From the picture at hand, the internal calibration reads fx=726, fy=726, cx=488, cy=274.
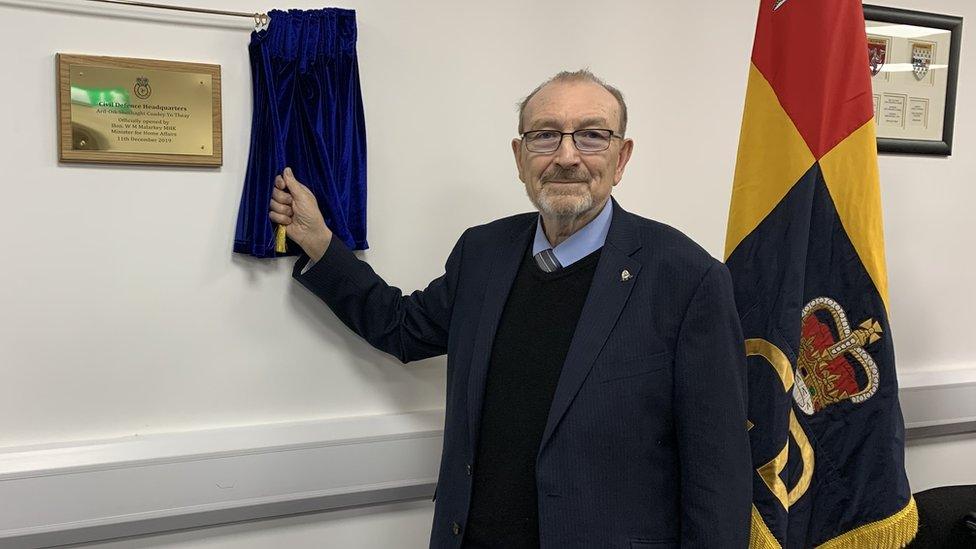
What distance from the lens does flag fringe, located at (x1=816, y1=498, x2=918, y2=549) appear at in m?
1.51

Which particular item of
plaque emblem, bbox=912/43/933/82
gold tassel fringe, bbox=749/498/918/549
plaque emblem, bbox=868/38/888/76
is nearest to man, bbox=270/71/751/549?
gold tassel fringe, bbox=749/498/918/549

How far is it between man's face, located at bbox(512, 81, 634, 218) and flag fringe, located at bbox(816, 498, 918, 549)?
926 mm

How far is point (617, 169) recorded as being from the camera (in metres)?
1.32

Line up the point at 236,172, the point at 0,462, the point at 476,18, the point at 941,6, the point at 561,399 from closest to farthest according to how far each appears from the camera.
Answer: the point at 561,399 → the point at 0,462 → the point at 236,172 → the point at 476,18 → the point at 941,6

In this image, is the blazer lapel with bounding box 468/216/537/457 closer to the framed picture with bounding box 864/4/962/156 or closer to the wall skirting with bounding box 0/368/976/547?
the wall skirting with bounding box 0/368/976/547

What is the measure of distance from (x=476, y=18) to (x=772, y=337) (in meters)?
0.92

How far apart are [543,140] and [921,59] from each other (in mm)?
1356

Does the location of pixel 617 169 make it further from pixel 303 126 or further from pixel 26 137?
pixel 26 137

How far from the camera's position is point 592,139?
4.16 feet

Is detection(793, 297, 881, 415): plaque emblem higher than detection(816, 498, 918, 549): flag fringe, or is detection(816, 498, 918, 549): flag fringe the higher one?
detection(793, 297, 881, 415): plaque emblem

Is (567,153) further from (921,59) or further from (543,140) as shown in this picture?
(921,59)

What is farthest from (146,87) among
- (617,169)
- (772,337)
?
(772,337)

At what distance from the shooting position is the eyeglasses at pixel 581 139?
1.26 meters

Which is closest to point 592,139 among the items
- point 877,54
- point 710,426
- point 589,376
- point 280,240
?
point 589,376
